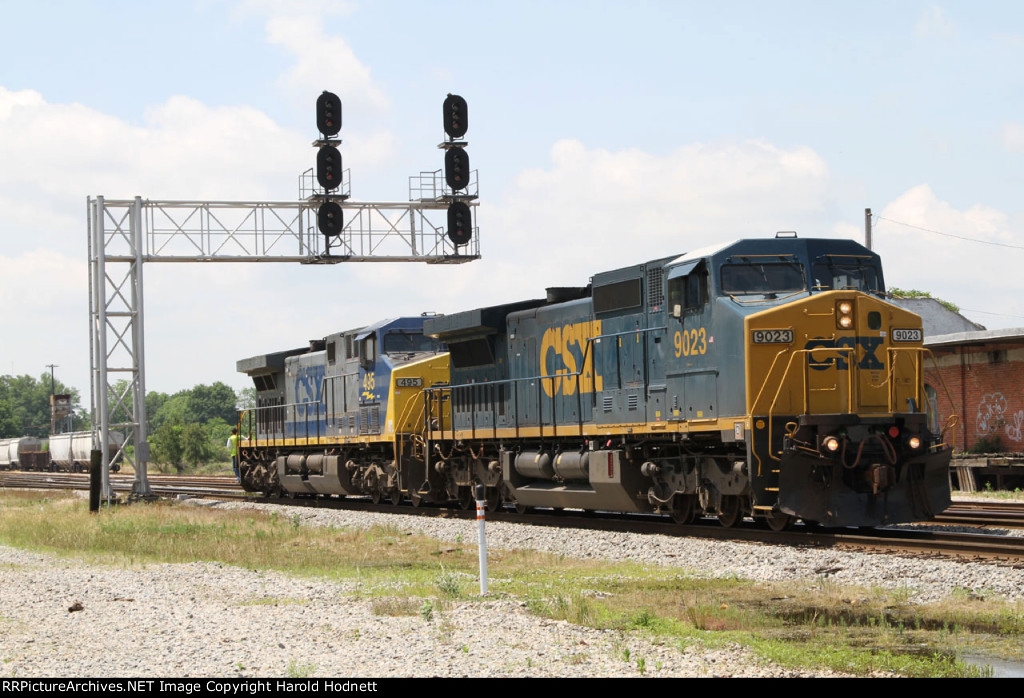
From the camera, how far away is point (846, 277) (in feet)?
51.4

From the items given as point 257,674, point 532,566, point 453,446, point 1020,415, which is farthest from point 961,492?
point 257,674

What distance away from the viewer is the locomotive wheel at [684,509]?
1705 centimetres

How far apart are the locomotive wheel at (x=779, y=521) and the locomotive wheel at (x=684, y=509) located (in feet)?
4.75

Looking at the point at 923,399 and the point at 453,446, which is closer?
the point at 923,399

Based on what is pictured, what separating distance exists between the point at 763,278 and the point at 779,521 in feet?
10.4

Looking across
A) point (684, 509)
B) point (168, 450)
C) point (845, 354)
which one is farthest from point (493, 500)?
point (168, 450)

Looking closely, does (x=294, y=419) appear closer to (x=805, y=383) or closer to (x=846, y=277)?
(x=846, y=277)

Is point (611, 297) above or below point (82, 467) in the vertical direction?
above

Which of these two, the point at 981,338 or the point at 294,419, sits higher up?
the point at 981,338

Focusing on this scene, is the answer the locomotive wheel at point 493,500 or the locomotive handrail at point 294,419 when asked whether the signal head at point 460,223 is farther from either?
the locomotive wheel at point 493,500

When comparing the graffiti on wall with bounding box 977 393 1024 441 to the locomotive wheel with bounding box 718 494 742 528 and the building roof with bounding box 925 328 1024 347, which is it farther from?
the locomotive wheel with bounding box 718 494 742 528

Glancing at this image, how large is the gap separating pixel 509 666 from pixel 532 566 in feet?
20.7

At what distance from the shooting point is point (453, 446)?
75.5 ft

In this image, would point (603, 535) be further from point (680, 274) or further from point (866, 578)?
point (866, 578)
